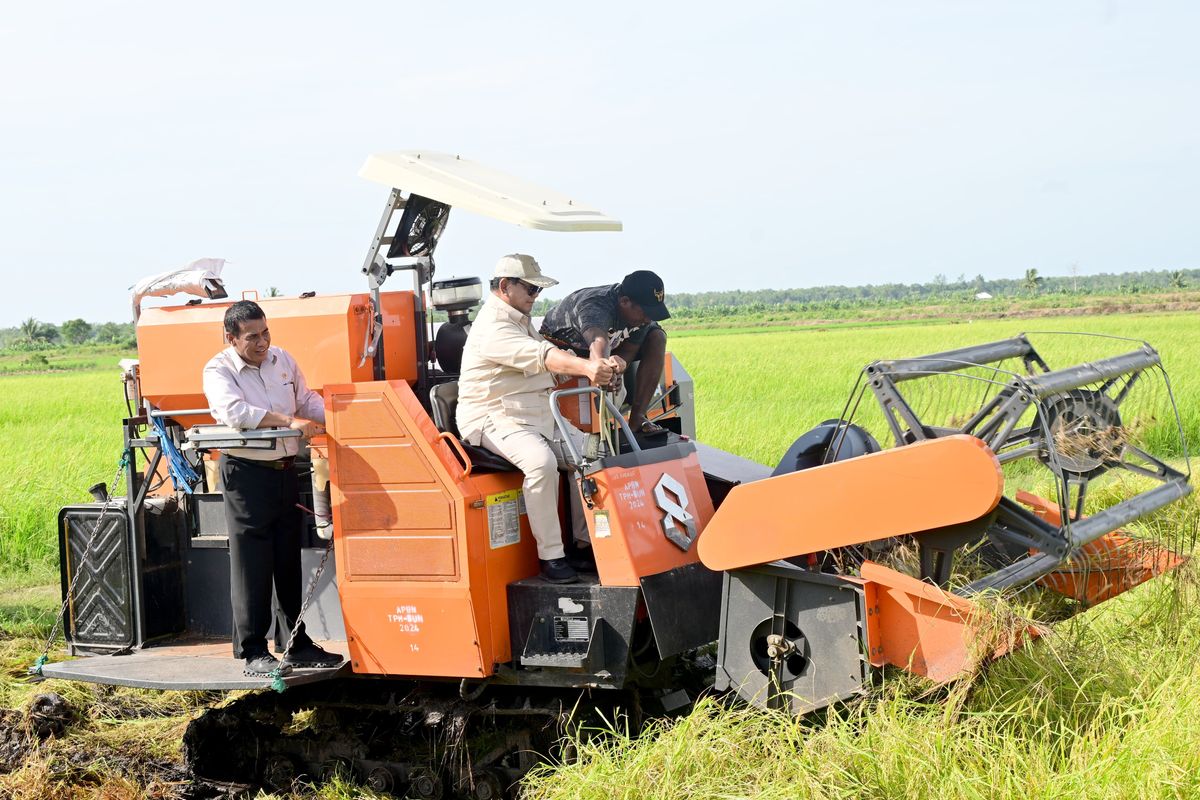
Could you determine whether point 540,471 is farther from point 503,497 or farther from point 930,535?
point 930,535

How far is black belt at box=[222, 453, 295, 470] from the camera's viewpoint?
217 inches

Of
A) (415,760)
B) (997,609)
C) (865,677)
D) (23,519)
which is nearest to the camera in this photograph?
(997,609)

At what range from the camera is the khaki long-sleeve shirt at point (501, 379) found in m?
5.28

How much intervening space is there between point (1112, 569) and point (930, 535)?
1.21 meters

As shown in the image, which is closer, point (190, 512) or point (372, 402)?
point (372, 402)

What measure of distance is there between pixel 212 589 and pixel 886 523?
360cm

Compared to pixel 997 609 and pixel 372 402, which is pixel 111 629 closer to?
pixel 372 402

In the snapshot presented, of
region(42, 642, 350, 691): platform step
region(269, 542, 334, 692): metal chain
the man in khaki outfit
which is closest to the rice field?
region(42, 642, 350, 691): platform step

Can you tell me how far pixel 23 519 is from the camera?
1120 centimetres

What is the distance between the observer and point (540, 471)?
5.19 m

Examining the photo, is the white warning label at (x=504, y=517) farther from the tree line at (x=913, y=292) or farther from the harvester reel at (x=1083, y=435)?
the tree line at (x=913, y=292)

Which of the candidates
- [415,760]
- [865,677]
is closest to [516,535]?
[415,760]

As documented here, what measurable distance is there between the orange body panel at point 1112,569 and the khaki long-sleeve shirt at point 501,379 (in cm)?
233

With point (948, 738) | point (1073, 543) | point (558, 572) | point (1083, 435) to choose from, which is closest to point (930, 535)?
point (1073, 543)
